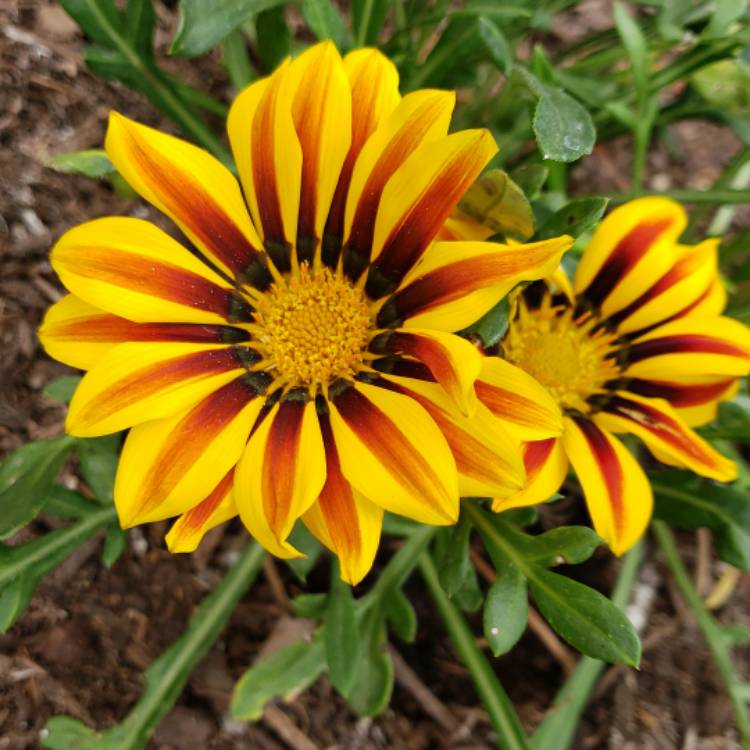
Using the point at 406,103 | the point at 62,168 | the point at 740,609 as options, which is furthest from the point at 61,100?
the point at 740,609

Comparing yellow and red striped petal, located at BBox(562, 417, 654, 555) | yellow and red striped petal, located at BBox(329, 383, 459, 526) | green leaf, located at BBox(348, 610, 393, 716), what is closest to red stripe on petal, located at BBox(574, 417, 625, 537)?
yellow and red striped petal, located at BBox(562, 417, 654, 555)

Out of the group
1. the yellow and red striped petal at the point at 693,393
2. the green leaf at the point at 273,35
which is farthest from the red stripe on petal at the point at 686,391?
the green leaf at the point at 273,35

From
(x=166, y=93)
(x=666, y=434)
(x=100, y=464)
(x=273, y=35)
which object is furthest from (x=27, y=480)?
(x=666, y=434)

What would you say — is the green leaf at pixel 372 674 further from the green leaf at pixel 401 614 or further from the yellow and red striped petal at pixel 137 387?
the yellow and red striped petal at pixel 137 387

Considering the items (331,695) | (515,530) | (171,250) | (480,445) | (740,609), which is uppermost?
(171,250)

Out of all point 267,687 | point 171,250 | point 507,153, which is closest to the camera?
point 171,250

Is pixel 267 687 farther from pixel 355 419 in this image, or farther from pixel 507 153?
pixel 507 153

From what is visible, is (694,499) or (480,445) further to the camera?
(694,499)

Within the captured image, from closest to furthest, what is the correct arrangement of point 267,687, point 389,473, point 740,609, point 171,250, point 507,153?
point 389,473, point 171,250, point 267,687, point 507,153, point 740,609
